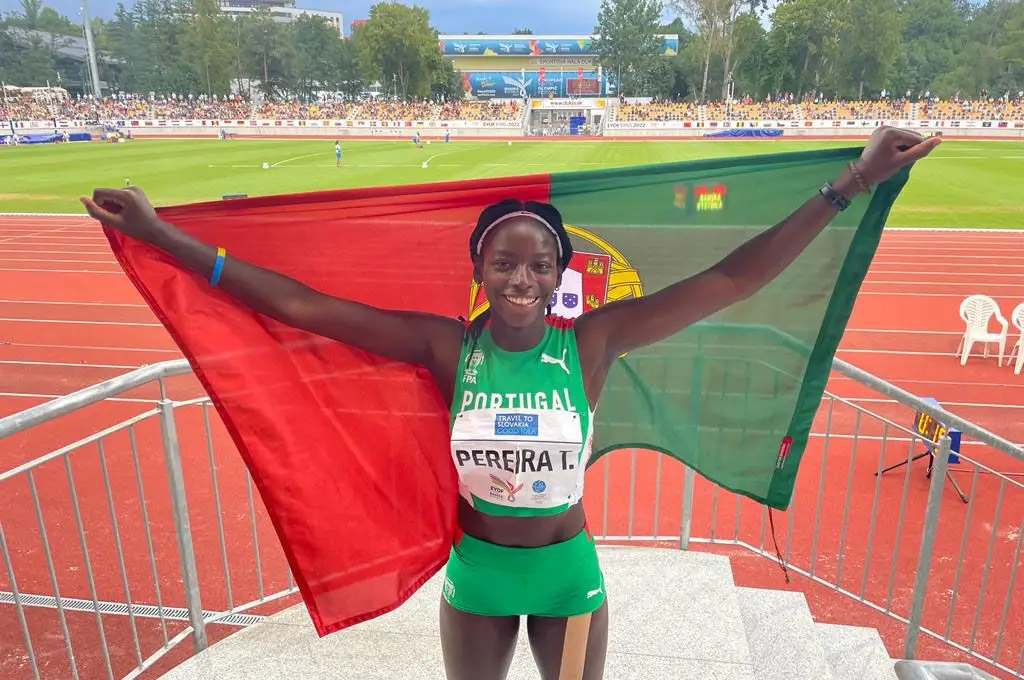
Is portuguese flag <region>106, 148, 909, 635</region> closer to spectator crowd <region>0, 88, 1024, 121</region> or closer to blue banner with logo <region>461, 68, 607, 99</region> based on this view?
spectator crowd <region>0, 88, 1024, 121</region>

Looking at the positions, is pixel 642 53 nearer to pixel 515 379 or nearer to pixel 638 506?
pixel 638 506

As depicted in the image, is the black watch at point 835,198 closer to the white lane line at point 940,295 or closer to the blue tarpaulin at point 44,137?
the white lane line at point 940,295

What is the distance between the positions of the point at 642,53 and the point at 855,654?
279 feet

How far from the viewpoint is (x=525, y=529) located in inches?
86.2

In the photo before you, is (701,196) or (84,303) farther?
(84,303)

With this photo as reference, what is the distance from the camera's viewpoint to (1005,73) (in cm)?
6438

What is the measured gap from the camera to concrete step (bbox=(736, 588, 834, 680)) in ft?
10.8

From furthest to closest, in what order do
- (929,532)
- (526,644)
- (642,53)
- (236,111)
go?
(642,53), (236,111), (526,644), (929,532)

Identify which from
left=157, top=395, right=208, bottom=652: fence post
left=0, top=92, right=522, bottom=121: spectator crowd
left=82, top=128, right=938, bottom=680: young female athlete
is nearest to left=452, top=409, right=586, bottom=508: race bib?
left=82, top=128, right=938, bottom=680: young female athlete

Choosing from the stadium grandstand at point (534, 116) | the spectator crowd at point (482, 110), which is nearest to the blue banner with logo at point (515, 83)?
the spectator crowd at point (482, 110)

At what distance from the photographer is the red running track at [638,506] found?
4742mm

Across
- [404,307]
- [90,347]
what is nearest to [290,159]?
[90,347]

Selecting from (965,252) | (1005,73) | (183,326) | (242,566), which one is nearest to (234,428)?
(183,326)

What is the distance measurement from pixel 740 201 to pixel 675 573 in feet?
7.09
